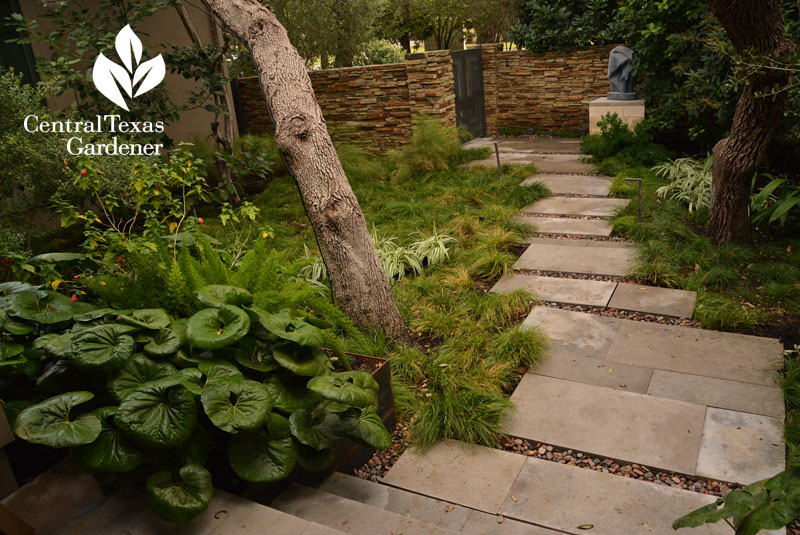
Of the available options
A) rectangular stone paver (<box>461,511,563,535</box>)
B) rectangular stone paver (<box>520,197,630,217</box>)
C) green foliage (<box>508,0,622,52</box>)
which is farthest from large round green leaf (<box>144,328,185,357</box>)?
green foliage (<box>508,0,622,52</box>)

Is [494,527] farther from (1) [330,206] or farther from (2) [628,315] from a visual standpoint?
(2) [628,315]

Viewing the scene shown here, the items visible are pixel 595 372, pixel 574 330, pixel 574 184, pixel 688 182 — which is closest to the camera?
pixel 595 372

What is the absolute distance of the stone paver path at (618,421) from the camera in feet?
8.77

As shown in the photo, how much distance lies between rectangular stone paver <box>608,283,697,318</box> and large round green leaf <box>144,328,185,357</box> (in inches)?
127

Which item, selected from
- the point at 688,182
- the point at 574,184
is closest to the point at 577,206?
the point at 574,184

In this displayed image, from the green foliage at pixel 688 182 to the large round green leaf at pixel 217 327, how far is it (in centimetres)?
495

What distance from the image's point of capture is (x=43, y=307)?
8.71ft

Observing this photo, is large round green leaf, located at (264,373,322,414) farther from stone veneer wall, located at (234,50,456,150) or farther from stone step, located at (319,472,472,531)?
stone veneer wall, located at (234,50,456,150)

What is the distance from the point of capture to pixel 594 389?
3590mm

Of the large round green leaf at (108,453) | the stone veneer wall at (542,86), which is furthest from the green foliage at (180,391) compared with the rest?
the stone veneer wall at (542,86)

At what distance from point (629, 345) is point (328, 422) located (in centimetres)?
228

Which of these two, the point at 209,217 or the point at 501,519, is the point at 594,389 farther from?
the point at 209,217

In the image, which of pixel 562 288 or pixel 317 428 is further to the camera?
pixel 562 288

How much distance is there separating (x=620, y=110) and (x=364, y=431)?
24.7ft
